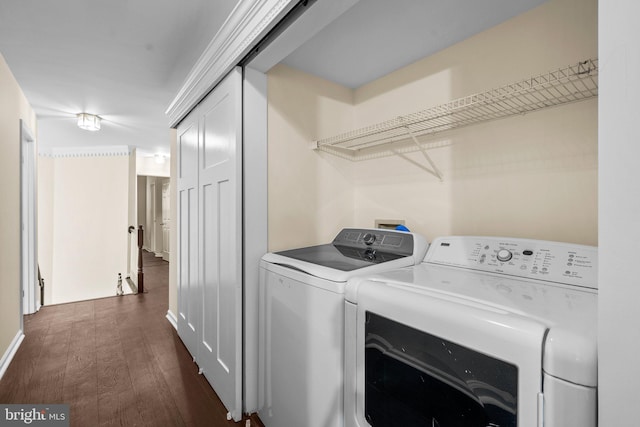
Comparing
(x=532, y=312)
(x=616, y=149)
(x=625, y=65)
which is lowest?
(x=532, y=312)

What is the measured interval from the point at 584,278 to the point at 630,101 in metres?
0.74

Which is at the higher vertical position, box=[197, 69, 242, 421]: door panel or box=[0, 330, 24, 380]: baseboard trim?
box=[197, 69, 242, 421]: door panel

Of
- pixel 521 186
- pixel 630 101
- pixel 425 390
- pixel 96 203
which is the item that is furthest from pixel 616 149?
pixel 96 203

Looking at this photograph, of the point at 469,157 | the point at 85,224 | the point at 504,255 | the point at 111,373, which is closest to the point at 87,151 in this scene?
the point at 85,224

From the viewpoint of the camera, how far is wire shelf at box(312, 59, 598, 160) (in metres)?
1.11

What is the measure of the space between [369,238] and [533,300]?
0.92 m

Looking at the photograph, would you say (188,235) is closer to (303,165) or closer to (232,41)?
(303,165)

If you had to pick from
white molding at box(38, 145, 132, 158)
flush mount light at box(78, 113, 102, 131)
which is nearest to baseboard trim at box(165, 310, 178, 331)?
flush mount light at box(78, 113, 102, 131)

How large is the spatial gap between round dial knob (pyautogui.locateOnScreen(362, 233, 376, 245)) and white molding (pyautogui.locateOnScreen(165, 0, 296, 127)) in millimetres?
1135

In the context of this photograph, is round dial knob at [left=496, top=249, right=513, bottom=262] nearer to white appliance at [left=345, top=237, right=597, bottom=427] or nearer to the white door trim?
white appliance at [left=345, top=237, right=597, bottom=427]

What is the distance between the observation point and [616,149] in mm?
468

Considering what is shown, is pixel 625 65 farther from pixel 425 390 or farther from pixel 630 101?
pixel 425 390

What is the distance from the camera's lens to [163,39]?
1703 mm

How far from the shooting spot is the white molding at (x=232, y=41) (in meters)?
1.24
